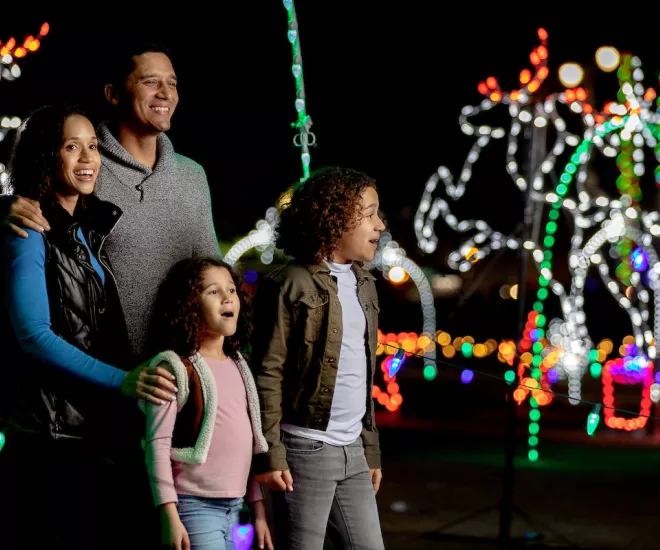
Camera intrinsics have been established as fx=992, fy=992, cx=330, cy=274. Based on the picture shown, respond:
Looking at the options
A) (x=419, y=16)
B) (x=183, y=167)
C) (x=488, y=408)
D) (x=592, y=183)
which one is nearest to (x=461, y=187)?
(x=419, y=16)

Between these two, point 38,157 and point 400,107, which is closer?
point 38,157

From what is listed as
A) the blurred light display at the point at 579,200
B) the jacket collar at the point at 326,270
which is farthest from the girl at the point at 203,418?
the blurred light display at the point at 579,200

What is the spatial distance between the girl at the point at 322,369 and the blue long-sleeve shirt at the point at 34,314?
2.36ft

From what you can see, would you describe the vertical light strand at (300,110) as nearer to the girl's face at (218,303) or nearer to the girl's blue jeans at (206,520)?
the girl's face at (218,303)

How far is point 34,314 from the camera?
2.80 meters

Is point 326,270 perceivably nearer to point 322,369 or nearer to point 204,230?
point 322,369

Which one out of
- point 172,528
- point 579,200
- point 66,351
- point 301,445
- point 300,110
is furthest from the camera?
point 579,200

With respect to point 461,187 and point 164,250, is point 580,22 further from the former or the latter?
point 164,250

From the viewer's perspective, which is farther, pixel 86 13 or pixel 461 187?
pixel 461 187

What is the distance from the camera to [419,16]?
7500 millimetres

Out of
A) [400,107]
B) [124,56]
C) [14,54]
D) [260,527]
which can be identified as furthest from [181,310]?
[400,107]

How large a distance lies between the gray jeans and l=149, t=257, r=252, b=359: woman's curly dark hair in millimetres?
460

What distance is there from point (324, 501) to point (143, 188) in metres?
1.23

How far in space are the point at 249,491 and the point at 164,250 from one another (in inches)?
34.0
